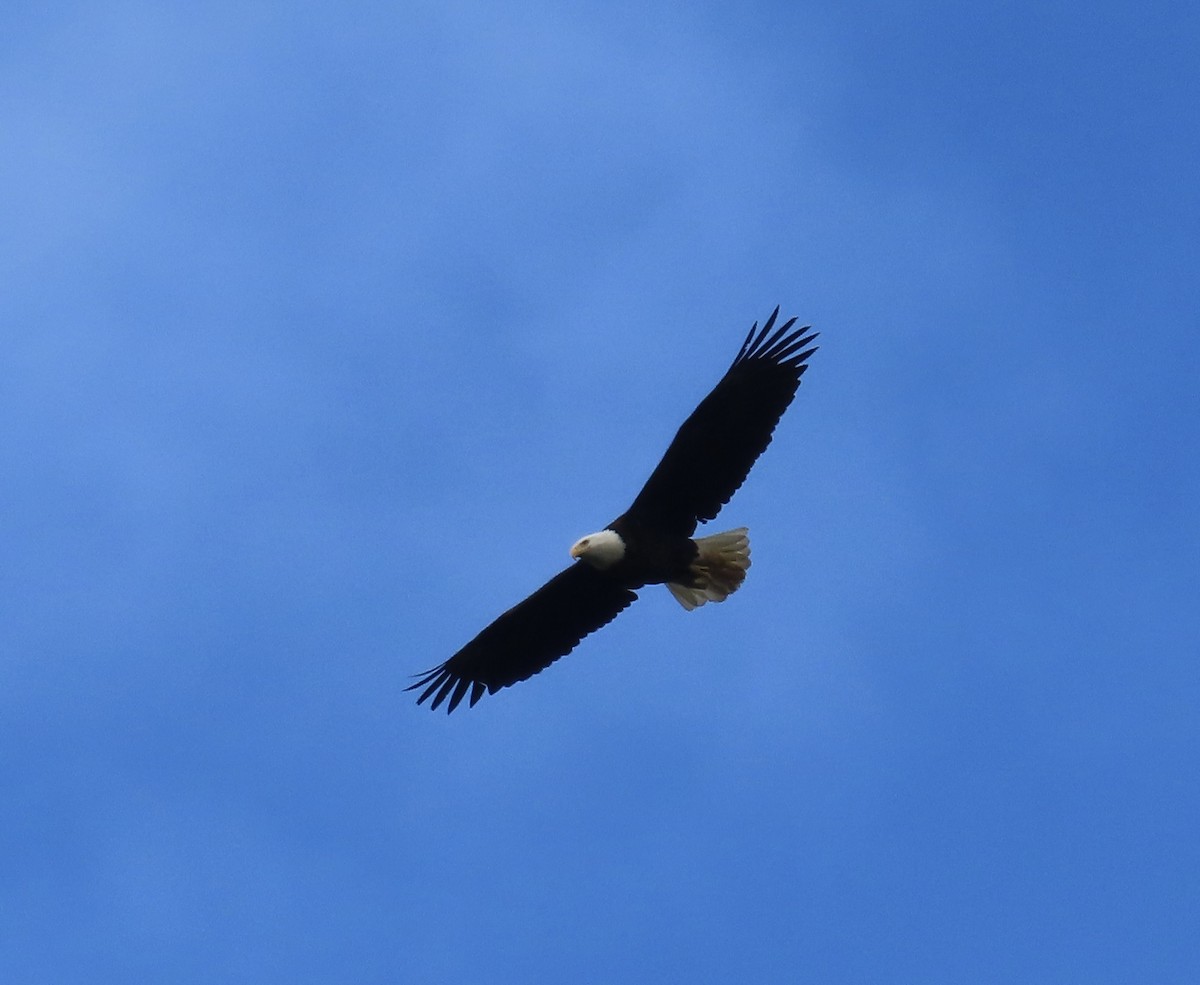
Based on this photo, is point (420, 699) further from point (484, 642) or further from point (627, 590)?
point (627, 590)

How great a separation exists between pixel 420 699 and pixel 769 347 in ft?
14.1

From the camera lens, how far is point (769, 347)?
53.8 ft

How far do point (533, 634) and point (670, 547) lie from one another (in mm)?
1575

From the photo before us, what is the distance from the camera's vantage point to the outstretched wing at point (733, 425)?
16219 mm

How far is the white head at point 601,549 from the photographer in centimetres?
1661

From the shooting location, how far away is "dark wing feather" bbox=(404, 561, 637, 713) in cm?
1720

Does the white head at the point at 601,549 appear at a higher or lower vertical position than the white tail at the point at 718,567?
higher

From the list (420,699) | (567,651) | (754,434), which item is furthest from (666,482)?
(420,699)

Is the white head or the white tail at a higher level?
the white head

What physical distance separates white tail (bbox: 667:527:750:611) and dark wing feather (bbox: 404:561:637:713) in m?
0.63

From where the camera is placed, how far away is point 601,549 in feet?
54.5

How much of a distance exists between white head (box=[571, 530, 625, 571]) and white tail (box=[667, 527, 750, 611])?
65 centimetres

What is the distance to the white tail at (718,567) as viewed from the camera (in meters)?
16.8

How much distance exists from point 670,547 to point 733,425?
1.15 metres
